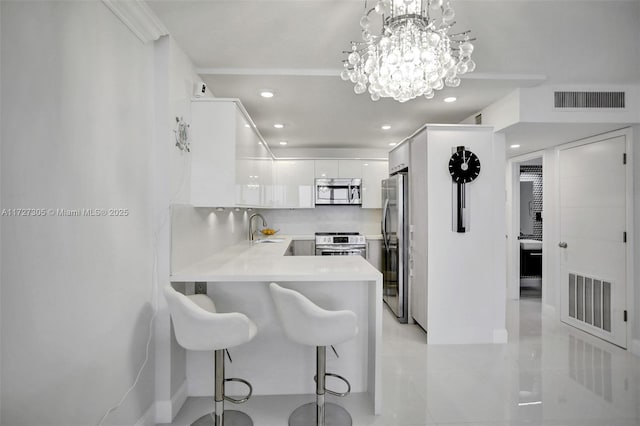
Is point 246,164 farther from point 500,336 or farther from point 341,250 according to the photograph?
point 500,336

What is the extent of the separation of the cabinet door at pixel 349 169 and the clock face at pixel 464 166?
2.36 m

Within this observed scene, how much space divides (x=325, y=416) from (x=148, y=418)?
106 centimetres

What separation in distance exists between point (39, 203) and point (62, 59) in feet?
1.93

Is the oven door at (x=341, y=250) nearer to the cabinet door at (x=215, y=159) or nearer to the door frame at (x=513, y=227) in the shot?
the door frame at (x=513, y=227)

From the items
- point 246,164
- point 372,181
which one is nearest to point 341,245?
point 372,181

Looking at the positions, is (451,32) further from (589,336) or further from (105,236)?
(589,336)

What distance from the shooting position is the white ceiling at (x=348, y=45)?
1.87 meters

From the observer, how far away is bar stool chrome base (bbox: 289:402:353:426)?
198cm

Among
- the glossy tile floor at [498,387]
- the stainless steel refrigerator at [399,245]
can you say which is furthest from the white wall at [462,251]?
the stainless steel refrigerator at [399,245]

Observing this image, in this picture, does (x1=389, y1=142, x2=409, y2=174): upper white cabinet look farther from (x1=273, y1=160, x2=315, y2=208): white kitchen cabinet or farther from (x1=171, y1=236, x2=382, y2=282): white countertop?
(x1=171, y1=236, x2=382, y2=282): white countertop

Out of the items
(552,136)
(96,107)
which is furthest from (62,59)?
(552,136)

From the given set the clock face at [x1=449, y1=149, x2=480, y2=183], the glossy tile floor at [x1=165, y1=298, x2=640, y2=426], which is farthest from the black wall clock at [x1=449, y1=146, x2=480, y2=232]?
the glossy tile floor at [x1=165, y1=298, x2=640, y2=426]

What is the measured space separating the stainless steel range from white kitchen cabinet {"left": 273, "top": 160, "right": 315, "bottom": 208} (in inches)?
27.1

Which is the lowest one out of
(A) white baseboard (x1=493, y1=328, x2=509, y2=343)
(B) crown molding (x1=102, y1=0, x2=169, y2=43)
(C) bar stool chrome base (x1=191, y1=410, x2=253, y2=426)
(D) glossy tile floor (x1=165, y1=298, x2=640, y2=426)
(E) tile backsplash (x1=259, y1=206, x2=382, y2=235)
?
(D) glossy tile floor (x1=165, y1=298, x2=640, y2=426)
